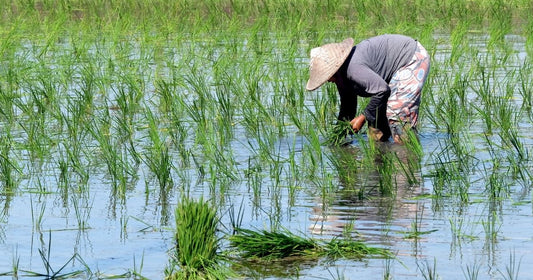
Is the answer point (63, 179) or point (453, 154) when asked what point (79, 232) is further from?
point (453, 154)

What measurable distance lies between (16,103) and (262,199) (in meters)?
2.89

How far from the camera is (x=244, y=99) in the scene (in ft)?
24.0

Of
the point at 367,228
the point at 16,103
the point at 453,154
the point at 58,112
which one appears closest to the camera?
the point at 367,228

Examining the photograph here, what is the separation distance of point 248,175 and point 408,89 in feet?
4.23

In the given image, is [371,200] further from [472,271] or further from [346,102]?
[346,102]

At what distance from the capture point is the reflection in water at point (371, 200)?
4324 millimetres

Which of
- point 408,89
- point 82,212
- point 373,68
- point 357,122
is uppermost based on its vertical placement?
point 373,68

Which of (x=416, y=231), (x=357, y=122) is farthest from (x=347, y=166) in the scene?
(x=416, y=231)

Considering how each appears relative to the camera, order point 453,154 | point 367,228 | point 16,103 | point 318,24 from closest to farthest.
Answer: point 367,228
point 453,154
point 16,103
point 318,24

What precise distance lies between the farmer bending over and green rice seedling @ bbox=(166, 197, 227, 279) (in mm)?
2251

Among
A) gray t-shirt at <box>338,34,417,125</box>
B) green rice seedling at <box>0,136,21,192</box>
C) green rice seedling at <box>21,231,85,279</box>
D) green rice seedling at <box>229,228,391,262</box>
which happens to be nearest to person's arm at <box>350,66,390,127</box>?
gray t-shirt at <box>338,34,417,125</box>

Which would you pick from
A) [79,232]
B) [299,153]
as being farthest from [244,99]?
[79,232]

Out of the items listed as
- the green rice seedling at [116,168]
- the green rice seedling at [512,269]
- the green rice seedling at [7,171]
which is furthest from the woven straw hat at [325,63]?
the green rice seedling at [512,269]

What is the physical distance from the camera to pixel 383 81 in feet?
18.9
